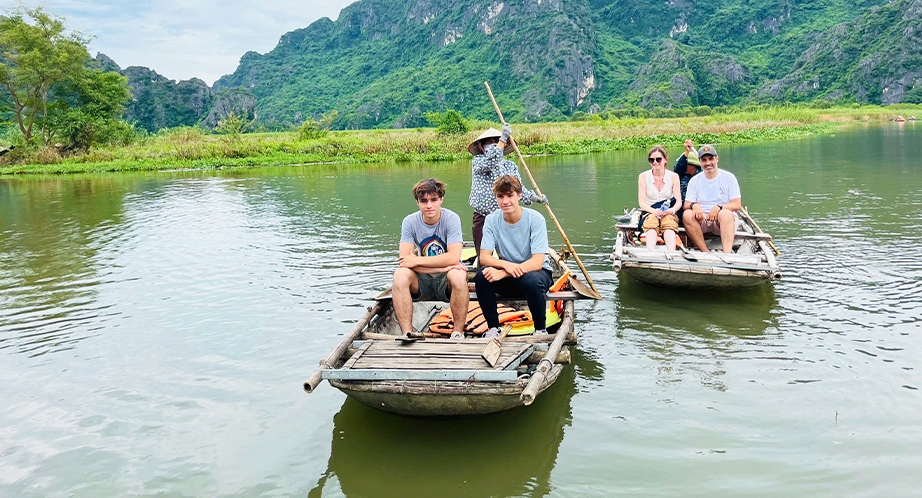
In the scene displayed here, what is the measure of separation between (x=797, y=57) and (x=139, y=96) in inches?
3300

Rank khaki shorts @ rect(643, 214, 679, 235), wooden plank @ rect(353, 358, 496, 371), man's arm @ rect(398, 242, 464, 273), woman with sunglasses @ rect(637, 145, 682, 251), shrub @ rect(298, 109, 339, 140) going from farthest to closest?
shrub @ rect(298, 109, 339, 140) → woman with sunglasses @ rect(637, 145, 682, 251) → khaki shorts @ rect(643, 214, 679, 235) → man's arm @ rect(398, 242, 464, 273) → wooden plank @ rect(353, 358, 496, 371)

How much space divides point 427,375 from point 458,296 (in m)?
1.11

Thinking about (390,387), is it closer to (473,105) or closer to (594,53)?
(473,105)

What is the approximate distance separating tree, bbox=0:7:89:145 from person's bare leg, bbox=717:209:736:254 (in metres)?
35.6

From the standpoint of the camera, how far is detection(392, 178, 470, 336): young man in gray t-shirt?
4.48 m

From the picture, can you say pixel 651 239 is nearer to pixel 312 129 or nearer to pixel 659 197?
pixel 659 197

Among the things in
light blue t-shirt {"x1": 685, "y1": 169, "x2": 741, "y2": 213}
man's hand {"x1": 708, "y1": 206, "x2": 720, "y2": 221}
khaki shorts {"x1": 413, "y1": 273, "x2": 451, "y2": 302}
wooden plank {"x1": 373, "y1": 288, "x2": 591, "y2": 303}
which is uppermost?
light blue t-shirt {"x1": 685, "y1": 169, "x2": 741, "y2": 213}

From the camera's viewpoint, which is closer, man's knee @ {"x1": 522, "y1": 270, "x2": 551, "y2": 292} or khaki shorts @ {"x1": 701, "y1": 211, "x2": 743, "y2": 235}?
man's knee @ {"x1": 522, "y1": 270, "x2": 551, "y2": 292}

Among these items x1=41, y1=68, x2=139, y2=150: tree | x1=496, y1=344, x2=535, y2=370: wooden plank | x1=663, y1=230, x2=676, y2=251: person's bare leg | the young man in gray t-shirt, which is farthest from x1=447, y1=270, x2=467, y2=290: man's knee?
x1=41, y1=68, x2=139, y2=150: tree

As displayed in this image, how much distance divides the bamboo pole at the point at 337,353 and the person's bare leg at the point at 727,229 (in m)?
3.58

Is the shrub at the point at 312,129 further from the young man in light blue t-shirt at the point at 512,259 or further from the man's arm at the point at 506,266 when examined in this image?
the man's arm at the point at 506,266

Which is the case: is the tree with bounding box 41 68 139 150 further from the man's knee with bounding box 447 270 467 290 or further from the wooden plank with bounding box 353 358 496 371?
the wooden plank with bounding box 353 358 496 371

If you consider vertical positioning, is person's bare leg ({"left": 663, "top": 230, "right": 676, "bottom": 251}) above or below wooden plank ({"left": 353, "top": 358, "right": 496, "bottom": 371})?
above

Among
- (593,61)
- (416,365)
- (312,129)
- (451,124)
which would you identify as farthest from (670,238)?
(593,61)
